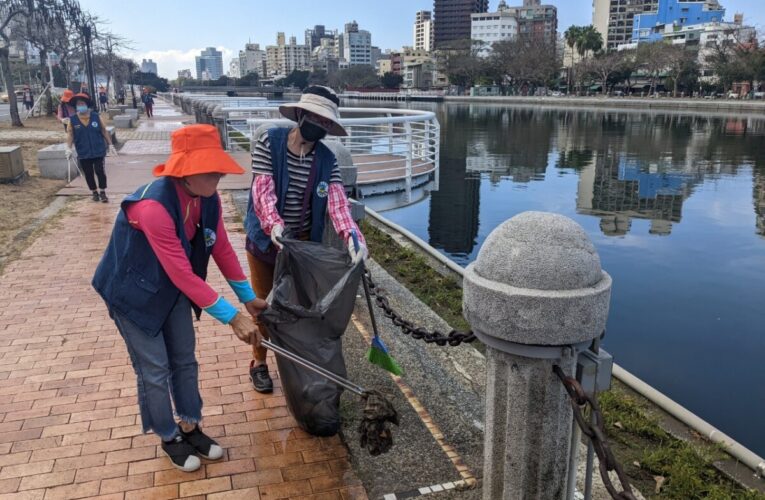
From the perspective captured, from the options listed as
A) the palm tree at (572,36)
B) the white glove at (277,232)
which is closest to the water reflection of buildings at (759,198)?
the white glove at (277,232)

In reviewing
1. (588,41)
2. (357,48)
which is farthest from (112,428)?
(357,48)

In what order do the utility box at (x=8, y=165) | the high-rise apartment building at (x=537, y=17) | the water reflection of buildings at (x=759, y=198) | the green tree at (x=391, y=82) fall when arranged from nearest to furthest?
the utility box at (x=8, y=165), the water reflection of buildings at (x=759, y=198), the green tree at (x=391, y=82), the high-rise apartment building at (x=537, y=17)

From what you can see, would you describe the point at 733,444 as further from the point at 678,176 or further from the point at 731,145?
the point at 731,145

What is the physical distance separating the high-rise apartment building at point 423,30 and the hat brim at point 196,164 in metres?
185

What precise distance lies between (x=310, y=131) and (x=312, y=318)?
1.01 m

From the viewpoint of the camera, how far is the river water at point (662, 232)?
220 inches

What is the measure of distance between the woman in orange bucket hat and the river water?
4.00 metres

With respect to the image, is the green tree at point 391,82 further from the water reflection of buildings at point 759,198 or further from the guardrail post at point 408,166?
the guardrail post at point 408,166

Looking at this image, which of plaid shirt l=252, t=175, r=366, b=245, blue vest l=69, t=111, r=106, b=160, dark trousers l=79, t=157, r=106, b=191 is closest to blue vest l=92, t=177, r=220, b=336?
plaid shirt l=252, t=175, r=366, b=245

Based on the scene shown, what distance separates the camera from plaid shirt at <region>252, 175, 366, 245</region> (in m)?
3.09

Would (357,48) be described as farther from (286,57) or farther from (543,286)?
(543,286)

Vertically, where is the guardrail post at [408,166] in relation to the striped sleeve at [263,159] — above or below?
below

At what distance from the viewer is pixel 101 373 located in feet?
12.5

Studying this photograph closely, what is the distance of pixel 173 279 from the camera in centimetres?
249
